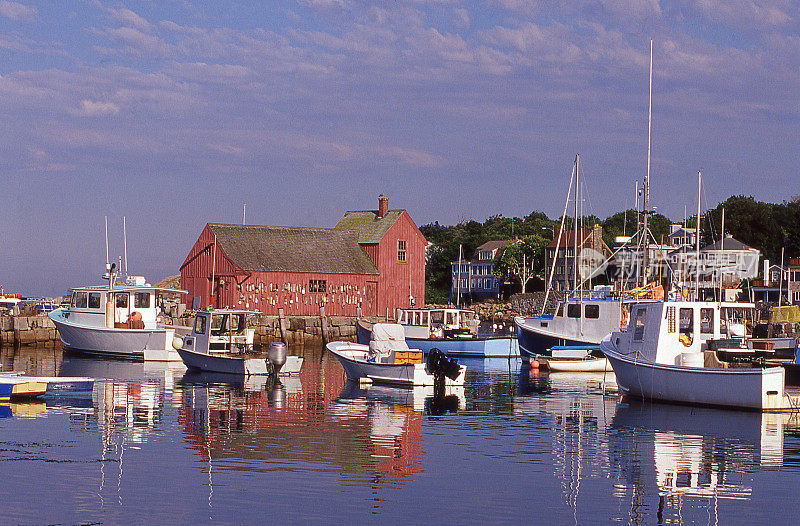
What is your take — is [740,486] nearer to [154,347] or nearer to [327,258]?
[154,347]

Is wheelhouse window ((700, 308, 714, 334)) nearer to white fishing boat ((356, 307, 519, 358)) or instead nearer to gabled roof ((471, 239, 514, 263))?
white fishing boat ((356, 307, 519, 358))

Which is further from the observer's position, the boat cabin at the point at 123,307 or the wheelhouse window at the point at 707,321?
the boat cabin at the point at 123,307

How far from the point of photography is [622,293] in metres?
42.4

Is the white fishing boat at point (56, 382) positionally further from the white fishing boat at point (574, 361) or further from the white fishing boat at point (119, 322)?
the white fishing boat at point (574, 361)

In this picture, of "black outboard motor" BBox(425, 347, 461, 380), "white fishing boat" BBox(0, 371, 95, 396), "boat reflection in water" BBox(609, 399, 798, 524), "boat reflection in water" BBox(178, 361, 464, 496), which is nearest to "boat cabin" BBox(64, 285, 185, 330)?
"boat reflection in water" BBox(178, 361, 464, 496)

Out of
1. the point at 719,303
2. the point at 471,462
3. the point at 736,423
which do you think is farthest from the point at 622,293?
the point at 471,462

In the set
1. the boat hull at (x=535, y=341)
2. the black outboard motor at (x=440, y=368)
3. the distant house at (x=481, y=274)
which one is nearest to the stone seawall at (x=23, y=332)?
the boat hull at (x=535, y=341)

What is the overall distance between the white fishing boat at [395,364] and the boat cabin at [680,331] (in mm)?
6822

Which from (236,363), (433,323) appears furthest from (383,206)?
(236,363)

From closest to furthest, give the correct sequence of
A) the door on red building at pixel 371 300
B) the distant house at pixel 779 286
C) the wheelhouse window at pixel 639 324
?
the wheelhouse window at pixel 639 324, the door on red building at pixel 371 300, the distant house at pixel 779 286

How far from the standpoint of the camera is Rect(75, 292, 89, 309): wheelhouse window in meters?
46.1

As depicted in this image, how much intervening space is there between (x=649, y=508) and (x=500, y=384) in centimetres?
2080

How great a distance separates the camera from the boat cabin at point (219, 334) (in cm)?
3672

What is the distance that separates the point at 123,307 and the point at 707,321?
1055 inches
